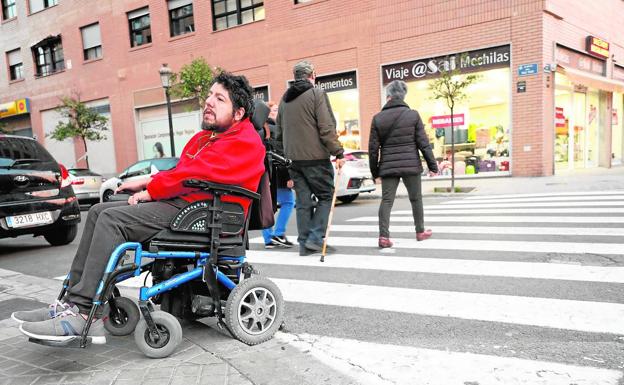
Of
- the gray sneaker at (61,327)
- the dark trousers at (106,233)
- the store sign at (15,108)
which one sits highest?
the store sign at (15,108)

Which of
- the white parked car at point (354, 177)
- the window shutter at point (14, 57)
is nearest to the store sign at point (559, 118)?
the white parked car at point (354, 177)

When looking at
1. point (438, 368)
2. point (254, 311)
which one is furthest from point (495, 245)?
point (254, 311)

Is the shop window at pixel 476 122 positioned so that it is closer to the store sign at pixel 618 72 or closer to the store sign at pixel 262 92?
the store sign at pixel 262 92

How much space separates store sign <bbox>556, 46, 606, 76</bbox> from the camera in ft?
49.0

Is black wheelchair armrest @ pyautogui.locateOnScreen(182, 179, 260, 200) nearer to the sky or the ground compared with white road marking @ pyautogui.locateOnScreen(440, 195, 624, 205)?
nearer to the sky

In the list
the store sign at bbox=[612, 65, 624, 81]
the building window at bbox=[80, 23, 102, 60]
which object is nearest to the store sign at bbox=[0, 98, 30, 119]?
the building window at bbox=[80, 23, 102, 60]

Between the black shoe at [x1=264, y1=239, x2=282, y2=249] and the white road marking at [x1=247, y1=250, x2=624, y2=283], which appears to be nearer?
the white road marking at [x1=247, y1=250, x2=624, y2=283]

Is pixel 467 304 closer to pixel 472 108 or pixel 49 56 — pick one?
pixel 472 108

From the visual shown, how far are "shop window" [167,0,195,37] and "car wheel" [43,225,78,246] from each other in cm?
1616

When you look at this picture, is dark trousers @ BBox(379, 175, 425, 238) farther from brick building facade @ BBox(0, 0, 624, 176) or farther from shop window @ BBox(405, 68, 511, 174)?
brick building facade @ BBox(0, 0, 624, 176)

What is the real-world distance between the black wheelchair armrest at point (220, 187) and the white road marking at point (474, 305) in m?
1.30

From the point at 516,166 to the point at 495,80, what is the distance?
2.72 metres

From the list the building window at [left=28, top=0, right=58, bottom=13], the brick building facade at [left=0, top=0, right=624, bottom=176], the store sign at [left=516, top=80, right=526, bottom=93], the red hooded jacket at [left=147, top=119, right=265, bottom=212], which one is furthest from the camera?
the building window at [left=28, top=0, right=58, bottom=13]

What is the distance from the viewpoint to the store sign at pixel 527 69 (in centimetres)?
1379
